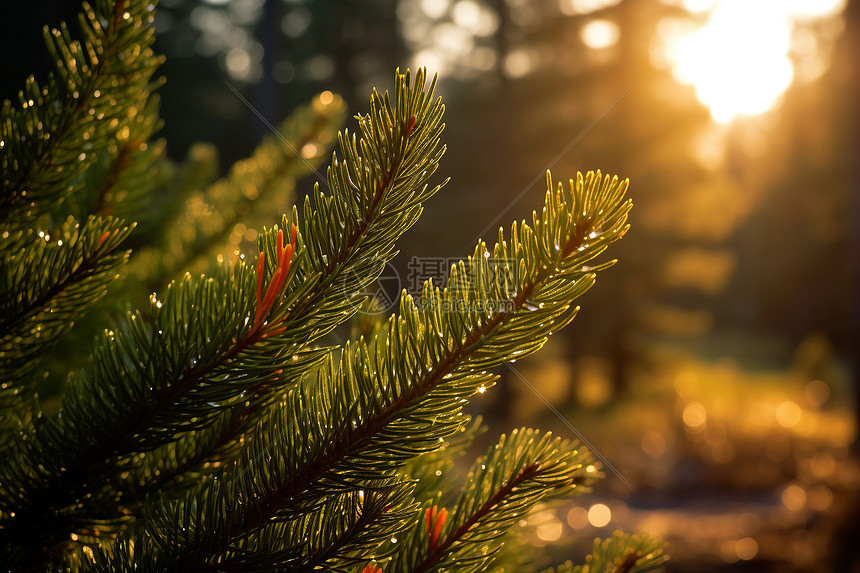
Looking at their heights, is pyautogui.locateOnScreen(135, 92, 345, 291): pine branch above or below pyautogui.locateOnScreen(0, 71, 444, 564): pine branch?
above

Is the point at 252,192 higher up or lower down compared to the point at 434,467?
higher up

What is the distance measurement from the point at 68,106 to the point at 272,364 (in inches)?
19.0

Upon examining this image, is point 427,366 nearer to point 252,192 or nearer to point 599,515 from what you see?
point 252,192

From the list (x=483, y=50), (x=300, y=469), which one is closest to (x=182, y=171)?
(x=300, y=469)

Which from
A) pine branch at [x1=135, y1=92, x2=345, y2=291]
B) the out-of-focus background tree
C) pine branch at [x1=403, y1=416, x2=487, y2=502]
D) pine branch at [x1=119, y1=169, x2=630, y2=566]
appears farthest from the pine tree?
the out-of-focus background tree

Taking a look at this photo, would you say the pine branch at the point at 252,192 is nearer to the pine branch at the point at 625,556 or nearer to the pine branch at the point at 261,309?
the pine branch at the point at 261,309

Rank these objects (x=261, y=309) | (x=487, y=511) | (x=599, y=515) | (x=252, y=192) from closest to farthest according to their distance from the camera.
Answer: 1. (x=261, y=309)
2. (x=487, y=511)
3. (x=252, y=192)
4. (x=599, y=515)

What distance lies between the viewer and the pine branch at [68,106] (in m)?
0.81

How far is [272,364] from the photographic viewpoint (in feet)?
2.32

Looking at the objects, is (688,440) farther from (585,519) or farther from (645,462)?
(585,519)

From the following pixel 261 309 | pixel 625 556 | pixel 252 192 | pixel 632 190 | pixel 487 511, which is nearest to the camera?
pixel 261 309

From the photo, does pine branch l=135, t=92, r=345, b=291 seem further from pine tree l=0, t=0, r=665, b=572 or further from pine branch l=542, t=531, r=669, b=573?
pine branch l=542, t=531, r=669, b=573

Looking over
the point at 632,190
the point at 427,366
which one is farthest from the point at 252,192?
the point at 632,190

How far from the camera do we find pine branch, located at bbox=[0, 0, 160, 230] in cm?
81
